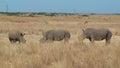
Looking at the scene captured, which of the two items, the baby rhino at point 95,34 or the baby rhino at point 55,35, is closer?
the baby rhino at point 55,35

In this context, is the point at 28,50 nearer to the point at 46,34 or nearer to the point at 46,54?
the point at 46,54

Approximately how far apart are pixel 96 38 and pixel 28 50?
473 inches

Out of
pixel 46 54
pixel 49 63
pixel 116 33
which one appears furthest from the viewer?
pixel 116 33

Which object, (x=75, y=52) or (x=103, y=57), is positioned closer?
(x=103, y=57)

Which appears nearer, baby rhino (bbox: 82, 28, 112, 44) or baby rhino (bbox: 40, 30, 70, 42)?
baby rhino (bbox: 40, 30, 70, 42)

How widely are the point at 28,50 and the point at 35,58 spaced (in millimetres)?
2377

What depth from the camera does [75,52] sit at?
11203 mm

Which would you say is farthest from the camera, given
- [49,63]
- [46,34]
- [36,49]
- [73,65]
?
[46,34]

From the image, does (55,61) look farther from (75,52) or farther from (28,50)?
(28,50)

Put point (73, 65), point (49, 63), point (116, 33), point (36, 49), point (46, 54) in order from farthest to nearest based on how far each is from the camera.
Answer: point (116, 33) → point (36, 49) → point (46, 54) → point (49, 63) → point (73, 65)

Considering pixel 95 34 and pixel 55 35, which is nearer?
pixel 55 35

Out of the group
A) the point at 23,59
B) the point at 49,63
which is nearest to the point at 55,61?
the point at 49,63

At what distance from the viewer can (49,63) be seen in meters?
9.67

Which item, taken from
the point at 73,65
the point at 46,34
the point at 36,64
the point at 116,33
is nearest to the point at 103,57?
the point at 73,65
